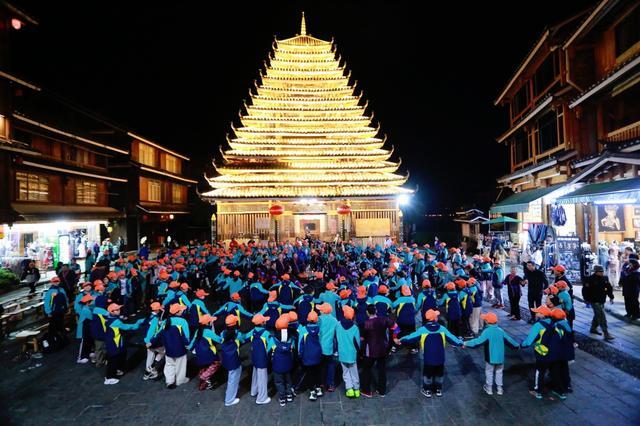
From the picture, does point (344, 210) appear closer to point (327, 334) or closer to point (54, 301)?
point (327, 334)

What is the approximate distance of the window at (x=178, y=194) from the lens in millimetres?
36969

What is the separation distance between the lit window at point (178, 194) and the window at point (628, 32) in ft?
127

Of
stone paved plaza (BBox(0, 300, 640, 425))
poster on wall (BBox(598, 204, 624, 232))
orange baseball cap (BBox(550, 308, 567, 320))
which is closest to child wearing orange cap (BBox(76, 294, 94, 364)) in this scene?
stone paved plaza (BBox(0, 300, 640, 425))

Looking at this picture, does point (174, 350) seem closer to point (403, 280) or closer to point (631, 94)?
point (403, 280)

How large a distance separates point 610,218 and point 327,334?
17.2 metres

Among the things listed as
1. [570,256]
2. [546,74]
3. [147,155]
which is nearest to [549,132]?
[546,74]

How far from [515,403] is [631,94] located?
16022 mm

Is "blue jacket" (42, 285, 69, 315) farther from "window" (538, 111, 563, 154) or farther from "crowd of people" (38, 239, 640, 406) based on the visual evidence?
"window" (538, 111, 563, 154)

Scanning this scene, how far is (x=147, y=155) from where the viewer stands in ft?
106

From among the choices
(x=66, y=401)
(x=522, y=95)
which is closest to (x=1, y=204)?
(x=66, y=401)

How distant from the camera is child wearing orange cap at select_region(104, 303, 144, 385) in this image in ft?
22.5

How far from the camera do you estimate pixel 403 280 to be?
A: 9695 millimetres

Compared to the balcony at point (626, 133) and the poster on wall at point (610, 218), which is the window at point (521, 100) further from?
the poster on wall at point (610, 218)

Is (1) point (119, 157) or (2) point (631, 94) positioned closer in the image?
(2) point (631, 94)
